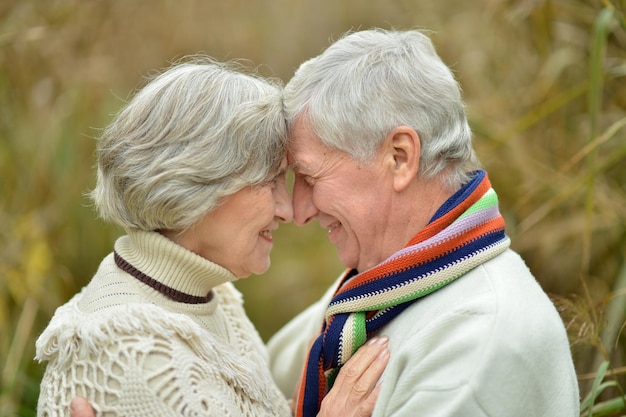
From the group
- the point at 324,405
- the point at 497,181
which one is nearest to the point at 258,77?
the point at 324,405

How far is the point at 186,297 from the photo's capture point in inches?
90.2

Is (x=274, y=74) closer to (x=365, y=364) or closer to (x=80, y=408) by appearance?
(x=365, y=364)

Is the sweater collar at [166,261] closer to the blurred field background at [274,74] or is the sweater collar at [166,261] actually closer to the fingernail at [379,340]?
the fingernail at [379,340]

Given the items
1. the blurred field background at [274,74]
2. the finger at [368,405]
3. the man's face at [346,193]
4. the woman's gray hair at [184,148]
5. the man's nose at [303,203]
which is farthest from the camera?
the blurred field background at [274,74]

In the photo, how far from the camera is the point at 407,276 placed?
2.12m

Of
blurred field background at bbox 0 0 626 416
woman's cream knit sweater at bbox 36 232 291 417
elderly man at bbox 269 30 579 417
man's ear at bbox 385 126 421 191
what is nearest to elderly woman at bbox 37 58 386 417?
woman's cream knit sweater at bbox 36 232 291 417

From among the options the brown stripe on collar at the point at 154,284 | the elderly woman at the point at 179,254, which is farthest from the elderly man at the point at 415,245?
the brown stripe on collar at the point at 154,284

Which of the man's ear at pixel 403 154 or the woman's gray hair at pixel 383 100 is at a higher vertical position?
the woman's gray hair at pixel 383 100

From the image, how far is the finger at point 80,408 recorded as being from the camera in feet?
6.45

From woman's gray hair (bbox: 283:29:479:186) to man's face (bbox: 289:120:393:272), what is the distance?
4 cm

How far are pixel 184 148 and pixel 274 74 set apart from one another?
0.83 metres

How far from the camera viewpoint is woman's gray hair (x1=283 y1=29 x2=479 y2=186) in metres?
2.19

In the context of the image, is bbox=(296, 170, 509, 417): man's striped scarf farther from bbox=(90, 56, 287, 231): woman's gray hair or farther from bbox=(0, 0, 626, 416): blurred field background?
bbox=(0, 0, 626, 416): blurred field background

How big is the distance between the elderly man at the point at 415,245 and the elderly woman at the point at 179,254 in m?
0.11
